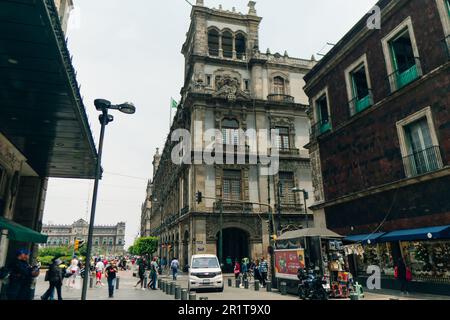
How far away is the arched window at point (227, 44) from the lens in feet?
118

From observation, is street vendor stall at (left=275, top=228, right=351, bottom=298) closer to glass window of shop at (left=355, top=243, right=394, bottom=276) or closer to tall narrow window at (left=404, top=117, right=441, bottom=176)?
glass window of shop at (left=355, top=243, right=394, bottom=276)

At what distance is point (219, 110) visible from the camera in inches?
1262

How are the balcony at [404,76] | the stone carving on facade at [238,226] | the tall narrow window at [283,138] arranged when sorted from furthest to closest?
the tall narrow window at [283,138]
the stone carving on facade at [238,226]
the balcony at [404,76]

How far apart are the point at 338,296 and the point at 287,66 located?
28274 millimetres

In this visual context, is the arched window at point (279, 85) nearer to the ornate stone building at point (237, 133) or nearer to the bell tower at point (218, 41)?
the ornate stone building at point (237, 133)

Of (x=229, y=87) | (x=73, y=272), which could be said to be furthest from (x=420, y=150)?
(x=229, y=87)

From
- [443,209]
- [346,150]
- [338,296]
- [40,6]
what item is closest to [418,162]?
[443,209]

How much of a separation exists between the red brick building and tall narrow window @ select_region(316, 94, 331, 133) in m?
0.20

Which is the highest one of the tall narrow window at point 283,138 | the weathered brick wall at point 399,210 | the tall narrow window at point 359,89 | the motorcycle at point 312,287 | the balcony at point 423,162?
the tall narrow window at point 283,138

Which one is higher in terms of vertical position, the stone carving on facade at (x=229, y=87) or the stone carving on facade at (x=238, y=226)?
the stone carving on facade at (x=229, y=87)

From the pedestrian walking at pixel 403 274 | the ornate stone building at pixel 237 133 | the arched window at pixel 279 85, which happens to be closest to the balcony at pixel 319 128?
the ornate stone building at pixel 237 133

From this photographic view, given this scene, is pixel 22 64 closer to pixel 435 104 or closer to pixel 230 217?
pixel 435 104

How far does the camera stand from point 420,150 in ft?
46.0

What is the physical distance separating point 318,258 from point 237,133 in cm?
1959
